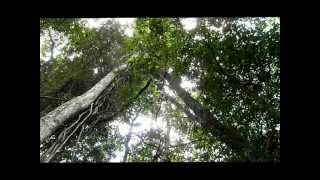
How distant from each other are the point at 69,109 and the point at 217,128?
236 cm

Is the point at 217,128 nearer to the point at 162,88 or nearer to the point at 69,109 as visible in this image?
the point at 162,88

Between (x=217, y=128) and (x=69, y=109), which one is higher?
(x=69, y=109)

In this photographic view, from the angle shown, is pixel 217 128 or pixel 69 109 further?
pixel 217 128

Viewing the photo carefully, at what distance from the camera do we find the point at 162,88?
6949 mm

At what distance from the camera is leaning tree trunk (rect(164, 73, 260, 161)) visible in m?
5.80

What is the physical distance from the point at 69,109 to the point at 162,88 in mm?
1879

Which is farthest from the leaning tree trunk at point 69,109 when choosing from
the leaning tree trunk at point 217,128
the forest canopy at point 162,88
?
the leaning tree trunk at point 217,128

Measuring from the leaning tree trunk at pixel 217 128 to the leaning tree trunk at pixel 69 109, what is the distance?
3.54 feet

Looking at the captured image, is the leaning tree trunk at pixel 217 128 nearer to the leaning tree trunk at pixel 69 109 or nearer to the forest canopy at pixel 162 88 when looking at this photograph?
the forest canopy at pixel 162 88

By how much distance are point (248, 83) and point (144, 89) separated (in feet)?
6.54

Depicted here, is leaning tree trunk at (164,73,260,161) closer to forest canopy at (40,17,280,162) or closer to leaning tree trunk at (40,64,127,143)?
forest canopy at (40,17,280,162)

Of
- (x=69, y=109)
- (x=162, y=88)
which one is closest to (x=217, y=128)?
(x=162, y=88)

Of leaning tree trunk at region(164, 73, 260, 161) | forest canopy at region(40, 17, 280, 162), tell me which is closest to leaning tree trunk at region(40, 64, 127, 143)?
forest canopy at region(40, 17, 280, 162)
